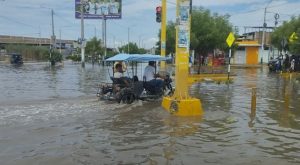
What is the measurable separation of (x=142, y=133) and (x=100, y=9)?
194 ft

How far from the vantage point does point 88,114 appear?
14336mm

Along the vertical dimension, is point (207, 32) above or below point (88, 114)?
above

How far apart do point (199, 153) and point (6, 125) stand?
18.3 ft

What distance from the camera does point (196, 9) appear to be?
3659cm

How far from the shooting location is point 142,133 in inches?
444

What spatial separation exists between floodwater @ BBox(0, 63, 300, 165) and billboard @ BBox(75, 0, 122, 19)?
5141cm

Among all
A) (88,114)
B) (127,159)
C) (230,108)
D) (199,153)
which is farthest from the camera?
(230,108)

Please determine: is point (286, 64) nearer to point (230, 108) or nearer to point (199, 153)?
point (230, 108)

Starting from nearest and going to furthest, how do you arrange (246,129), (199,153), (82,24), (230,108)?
(199,153), (246,129), (230,108), (82,24)

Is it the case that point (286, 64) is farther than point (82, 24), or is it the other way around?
point (82, 24)

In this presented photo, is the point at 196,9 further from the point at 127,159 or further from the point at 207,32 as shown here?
the point at 127,159

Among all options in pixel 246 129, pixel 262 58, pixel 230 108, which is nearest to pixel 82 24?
pixel 262 58

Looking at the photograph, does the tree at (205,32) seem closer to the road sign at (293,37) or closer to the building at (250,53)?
the road sign at (293,37)

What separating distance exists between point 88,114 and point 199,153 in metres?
5.88
